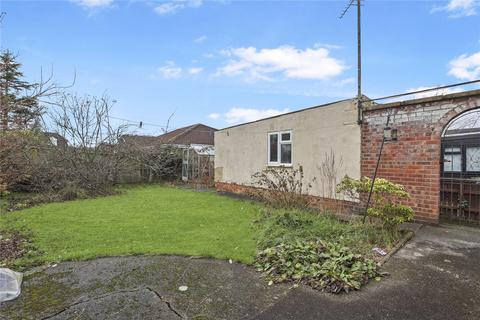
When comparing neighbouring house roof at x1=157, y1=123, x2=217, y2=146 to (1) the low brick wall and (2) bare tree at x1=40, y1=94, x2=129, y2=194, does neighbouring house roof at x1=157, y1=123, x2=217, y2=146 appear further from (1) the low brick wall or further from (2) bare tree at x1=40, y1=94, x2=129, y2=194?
(1) the low brick wall

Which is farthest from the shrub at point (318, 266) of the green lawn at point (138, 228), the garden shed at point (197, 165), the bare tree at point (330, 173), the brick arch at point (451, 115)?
the garden shed at point (197, 165)

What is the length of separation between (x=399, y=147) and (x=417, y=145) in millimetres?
379

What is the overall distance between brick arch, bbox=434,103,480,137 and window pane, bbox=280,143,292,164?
13.9 feet

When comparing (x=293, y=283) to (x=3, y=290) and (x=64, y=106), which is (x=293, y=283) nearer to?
(x=3, y=290)

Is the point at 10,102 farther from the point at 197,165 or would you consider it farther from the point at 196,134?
the point at 196,134

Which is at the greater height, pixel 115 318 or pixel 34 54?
pixel 34 54

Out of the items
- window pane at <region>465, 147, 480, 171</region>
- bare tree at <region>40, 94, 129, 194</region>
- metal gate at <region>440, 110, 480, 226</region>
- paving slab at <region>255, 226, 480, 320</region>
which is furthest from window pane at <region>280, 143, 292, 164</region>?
bare tree at <region>40, 94, 129, 194</region>

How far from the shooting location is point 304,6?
6.96m

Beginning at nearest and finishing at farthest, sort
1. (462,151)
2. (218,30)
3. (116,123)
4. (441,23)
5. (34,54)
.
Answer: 1. (34,54)
2. (441,23)
3. (462,151)
4. (218,30)
5. (116,123)

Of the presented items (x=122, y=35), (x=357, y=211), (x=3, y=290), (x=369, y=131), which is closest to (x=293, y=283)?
(x=3, y=290)

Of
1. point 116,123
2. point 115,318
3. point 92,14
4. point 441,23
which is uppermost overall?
point 92,14

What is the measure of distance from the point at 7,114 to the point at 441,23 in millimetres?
8860

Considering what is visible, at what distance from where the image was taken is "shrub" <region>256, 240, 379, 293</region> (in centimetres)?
316

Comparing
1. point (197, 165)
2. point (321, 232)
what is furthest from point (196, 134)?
point (321, 232)
